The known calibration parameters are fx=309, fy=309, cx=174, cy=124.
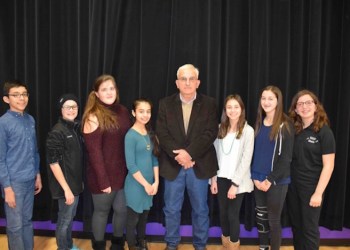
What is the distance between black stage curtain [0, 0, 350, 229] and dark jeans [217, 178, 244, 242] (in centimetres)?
50

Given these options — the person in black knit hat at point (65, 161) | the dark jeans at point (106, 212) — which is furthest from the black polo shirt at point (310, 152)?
the person in black knit hat at point (65, 161)

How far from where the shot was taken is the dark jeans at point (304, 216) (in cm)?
240

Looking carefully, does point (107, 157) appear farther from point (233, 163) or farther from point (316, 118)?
point (316, 118)

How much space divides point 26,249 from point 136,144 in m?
1.25

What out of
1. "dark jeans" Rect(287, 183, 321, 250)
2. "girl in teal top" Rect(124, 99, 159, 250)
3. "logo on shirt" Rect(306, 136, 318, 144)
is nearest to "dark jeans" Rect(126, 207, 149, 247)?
"girl in teal top" Rect(124, 99, 159, 250)

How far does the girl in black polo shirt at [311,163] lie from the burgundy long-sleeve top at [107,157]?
140 cm

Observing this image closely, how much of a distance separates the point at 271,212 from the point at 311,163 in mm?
499

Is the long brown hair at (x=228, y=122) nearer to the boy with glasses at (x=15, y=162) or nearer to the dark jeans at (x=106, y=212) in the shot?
the dark jeans at (x=106, y=212)

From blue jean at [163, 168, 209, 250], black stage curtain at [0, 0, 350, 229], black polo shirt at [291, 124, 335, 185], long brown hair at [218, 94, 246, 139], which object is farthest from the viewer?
black stage curtain at [0, 0, 350, 229]

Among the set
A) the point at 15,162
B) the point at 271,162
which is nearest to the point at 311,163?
the point at 271,162

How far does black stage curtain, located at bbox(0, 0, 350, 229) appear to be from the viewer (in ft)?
9.87

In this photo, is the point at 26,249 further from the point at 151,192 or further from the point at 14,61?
the point at 14,61

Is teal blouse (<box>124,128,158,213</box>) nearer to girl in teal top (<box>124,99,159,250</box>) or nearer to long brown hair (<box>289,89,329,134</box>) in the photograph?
girl in teal top (<box>124,99,159,250</box>)

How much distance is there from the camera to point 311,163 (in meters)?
2.41
